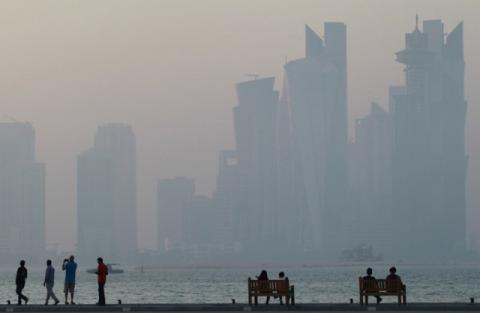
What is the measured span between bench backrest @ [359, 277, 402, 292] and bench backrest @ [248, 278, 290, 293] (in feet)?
9.28

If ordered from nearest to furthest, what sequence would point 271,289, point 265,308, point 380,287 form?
1. point 265,308
2. point 380,287
3. point 271,289

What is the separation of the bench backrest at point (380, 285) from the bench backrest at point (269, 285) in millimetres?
2830

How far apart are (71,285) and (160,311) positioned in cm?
900

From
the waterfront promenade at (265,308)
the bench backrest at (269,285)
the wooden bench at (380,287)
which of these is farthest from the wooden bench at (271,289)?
the wooden bench at (380,287)

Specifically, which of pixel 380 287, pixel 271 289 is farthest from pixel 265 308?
pixel 380 287

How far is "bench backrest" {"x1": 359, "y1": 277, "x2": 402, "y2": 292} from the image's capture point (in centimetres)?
4778

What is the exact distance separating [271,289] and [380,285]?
160 inches

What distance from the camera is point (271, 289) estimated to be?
48.9m

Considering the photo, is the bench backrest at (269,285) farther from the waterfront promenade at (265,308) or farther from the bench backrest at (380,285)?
the bench backrest at (380,285)

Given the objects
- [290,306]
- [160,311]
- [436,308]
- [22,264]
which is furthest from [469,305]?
[22,264]

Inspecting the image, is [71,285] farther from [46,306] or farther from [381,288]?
[381,288]

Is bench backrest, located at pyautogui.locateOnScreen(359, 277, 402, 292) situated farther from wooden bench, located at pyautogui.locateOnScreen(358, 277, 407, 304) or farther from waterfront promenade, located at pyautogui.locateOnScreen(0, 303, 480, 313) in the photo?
waterfront promenade, located at pyautogui.locateOnScreen(0, 303, 480, 313)

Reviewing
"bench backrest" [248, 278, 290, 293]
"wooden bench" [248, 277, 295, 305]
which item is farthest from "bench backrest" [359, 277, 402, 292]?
"bench backrest" [248, 278, 290, 293]

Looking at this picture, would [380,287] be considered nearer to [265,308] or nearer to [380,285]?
[380,285]
